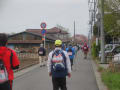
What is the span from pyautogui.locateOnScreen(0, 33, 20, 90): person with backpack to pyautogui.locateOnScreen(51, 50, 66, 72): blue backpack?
126 cm

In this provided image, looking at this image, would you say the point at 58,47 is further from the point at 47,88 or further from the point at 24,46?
the point at 24,46

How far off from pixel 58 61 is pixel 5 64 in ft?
4.94

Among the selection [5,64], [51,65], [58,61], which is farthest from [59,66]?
[5,64]

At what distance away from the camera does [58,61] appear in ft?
16.3

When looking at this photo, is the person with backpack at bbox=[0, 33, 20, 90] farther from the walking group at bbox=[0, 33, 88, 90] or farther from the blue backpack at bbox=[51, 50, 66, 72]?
the blue backpack at bbox=[51, 50, 66, 72]

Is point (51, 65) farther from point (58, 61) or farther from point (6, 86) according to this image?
point (6, 86)

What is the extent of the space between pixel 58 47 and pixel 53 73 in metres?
0.66

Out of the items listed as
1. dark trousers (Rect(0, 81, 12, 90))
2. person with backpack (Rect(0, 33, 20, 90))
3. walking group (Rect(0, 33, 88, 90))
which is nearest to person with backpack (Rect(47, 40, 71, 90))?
walking group (Rect(0, 33, 88, 90))

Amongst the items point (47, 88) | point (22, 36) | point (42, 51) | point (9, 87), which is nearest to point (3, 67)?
point (9, 87)

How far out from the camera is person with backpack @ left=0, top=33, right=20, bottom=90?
12.1 feet

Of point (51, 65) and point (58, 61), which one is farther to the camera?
point (51, 65)

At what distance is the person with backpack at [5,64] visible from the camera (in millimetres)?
3689

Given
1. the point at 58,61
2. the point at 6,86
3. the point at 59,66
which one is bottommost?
the point at 6,86

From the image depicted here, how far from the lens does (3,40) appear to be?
389cm
